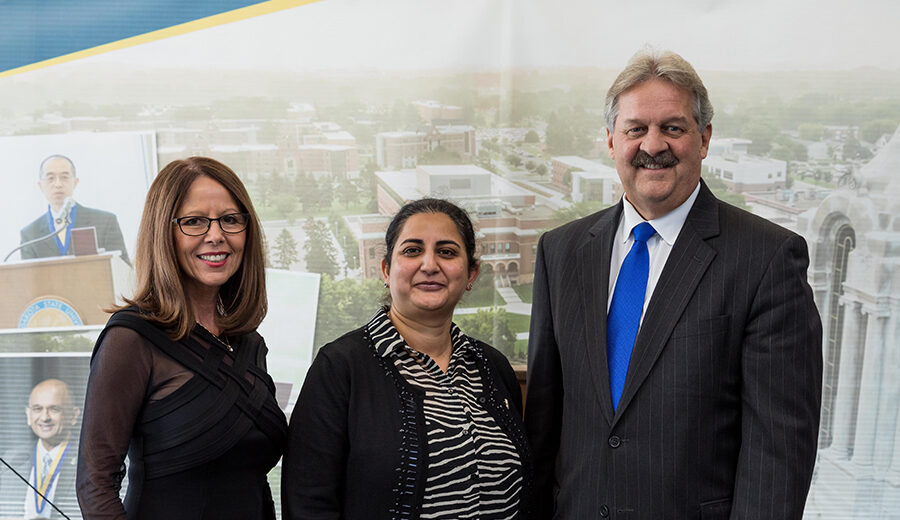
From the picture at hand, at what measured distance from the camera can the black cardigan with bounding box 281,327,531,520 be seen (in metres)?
1.55

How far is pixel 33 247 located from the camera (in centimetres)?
269

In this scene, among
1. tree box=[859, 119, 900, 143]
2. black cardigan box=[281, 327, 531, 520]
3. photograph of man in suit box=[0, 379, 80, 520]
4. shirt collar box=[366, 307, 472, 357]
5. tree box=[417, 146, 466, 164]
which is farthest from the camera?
photograph of man in suit box=[0, 379, 80, 520]

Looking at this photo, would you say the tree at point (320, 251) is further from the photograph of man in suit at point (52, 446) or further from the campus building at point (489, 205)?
the photograph of man in suit at point (52, 446)

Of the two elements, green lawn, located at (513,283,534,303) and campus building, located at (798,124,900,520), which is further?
green lawn, located at (513,283,534,303)

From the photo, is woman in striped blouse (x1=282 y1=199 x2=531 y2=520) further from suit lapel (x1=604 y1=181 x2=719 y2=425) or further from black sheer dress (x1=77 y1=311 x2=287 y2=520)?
suit lapel (x1=604 y1=181 x2=719 y2=425)

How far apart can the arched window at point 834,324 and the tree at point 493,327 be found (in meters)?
1.12

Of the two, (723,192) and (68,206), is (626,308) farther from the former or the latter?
(68,206)

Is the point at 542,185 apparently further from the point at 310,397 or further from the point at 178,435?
the point at 178,435

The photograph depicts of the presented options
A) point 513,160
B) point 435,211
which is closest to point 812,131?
point 513,160

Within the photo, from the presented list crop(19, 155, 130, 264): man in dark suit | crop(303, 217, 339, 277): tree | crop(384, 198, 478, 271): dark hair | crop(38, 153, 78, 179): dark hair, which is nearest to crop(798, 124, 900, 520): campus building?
crop(384, 198, 478, 271): dark hair

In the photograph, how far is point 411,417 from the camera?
1.58 metres

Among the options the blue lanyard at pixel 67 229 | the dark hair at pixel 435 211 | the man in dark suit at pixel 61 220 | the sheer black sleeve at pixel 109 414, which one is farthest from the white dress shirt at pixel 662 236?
the blue lanyard at pixel 67 229

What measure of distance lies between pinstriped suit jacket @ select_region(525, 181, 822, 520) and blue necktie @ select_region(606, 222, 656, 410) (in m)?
0.02

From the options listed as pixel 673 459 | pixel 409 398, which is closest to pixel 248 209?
pixel 409 398
